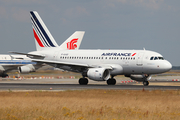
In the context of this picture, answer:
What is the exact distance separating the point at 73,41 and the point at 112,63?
16847 mm

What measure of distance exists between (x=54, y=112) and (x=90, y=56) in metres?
31.8

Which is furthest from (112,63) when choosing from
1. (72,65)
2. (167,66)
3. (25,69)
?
(25,69)

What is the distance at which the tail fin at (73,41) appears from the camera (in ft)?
198

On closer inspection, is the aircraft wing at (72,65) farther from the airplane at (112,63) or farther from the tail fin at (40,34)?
the tail fin at (40,34)

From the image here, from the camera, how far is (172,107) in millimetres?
21391

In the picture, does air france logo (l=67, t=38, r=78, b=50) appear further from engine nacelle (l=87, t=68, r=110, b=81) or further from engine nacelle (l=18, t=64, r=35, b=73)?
engine nacelle (l=87, t=68, r=110, b=81)

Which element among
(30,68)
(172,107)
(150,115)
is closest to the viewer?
(150,115)

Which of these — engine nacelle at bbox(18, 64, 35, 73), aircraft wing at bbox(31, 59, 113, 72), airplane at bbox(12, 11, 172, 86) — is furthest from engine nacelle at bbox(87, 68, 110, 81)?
engine nacelle at bbox(18, 64, 35, 73)

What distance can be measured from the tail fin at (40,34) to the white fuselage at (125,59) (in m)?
4.43

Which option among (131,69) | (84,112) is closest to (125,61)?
(131,69)

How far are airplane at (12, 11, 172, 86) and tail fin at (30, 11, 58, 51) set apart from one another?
3.52m

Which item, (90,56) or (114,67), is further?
(90,56)

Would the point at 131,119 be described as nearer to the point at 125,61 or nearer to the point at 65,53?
the point at 125,61

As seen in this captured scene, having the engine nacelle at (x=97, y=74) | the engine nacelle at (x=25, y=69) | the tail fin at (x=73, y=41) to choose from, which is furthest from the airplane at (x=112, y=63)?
the engine nacelle at (x=25, y=69)
